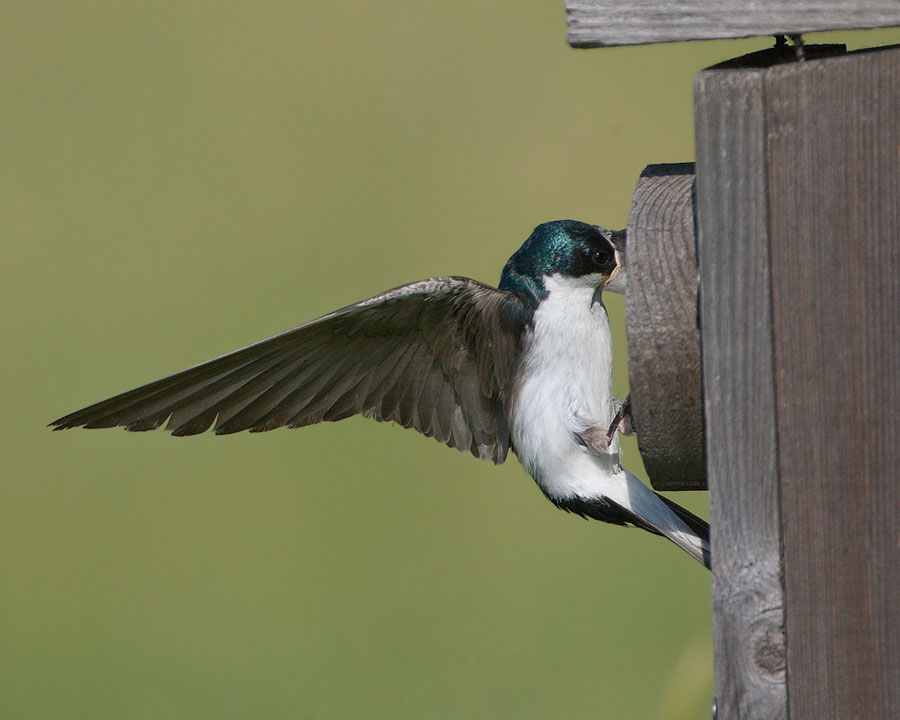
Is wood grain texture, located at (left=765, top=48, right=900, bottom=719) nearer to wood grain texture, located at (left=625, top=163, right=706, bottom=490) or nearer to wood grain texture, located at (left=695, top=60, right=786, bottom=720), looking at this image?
wood grain texture, located at (left=695, top=60, right=786, bottom=720)

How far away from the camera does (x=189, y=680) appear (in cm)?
409

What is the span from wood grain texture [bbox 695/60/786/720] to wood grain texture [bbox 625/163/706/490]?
0.11 metres

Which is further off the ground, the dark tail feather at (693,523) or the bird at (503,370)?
the bird at (503,370)

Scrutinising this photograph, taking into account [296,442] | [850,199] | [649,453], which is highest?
[850,199]

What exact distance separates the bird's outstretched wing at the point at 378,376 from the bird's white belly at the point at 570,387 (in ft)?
0.16

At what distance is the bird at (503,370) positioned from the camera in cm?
180

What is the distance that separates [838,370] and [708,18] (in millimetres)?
374

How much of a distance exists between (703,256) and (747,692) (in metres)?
0.44

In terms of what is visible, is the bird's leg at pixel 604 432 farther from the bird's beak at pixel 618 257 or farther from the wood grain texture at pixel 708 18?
the wood grain texture at pixel 708 18

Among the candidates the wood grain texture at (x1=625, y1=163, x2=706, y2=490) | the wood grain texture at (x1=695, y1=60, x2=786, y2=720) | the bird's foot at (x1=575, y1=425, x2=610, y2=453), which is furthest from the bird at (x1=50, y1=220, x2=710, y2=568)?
the wood grain texture at (x1=695, y1=60, x2=786, y2=720)

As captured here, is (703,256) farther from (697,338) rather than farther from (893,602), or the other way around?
(893,602)

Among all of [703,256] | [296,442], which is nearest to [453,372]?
A: [703,256]

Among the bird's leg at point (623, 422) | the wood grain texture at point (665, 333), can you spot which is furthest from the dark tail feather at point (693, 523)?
the wood grain texture at point (665, 333)

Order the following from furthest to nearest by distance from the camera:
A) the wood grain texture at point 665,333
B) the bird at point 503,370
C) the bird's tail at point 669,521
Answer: the bird at point 503,370, the bird's tail at point 669,521, the wood grain texture at point 665,333
